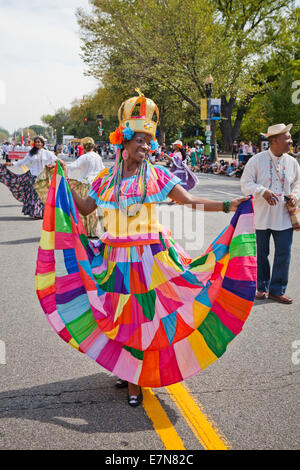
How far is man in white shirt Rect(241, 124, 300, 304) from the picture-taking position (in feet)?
17.9

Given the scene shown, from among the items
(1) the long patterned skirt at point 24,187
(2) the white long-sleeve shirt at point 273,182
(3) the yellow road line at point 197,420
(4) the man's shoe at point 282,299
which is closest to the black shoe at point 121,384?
(3) the yellow road line at point 197,420

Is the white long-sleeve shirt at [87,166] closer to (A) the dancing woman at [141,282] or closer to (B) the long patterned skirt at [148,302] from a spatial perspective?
(A) the dancing woman at [141,282]

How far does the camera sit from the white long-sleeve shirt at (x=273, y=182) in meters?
5.54

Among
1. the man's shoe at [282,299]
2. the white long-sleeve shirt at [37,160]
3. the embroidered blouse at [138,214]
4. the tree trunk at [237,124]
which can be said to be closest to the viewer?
the embroidered blouse at [138,214]

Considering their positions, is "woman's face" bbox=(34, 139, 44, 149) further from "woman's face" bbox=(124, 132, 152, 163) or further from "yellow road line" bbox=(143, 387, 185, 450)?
"yellow road line" bbox=(143, 387, 185, 450)

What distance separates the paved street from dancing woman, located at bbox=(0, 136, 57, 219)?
6785 mm

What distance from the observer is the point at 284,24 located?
37000 mm

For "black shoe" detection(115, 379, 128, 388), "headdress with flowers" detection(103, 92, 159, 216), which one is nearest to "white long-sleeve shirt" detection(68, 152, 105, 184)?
"headdress with flowers" detection(103, 92, 159, 216)

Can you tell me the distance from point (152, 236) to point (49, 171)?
4.08ft

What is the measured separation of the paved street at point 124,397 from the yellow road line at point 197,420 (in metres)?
0.01

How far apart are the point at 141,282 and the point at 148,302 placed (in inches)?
5.8

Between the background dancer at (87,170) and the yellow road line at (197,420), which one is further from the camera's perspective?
the background dancer at (87,170)

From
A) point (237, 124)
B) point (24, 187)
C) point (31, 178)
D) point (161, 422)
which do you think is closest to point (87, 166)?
point (31, 178)
